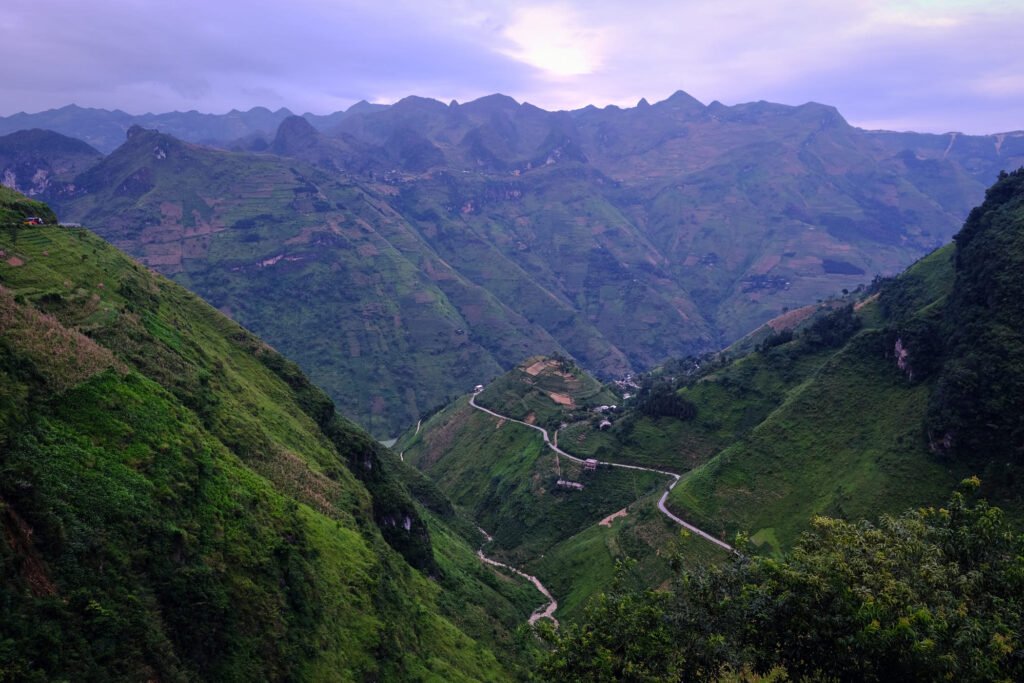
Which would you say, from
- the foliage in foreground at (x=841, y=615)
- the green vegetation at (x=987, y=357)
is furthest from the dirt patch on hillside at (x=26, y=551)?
the green vegetation at (x=987, y=357)

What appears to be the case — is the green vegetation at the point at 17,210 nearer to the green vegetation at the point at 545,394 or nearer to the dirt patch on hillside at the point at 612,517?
the dirt patch on hillside at the point at 612,517

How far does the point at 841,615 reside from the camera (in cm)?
3159

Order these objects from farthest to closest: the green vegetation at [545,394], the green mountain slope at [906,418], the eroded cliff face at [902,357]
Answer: the green vegetation at [545,394] → the eroded cliff face at [902,357] → the green mountain slope at [906,418]

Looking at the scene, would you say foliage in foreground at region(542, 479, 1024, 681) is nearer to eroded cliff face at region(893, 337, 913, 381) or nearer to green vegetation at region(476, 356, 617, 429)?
eroded cliff face at region(893, 337, 913, 381)

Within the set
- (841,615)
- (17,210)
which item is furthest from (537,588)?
(17,210)

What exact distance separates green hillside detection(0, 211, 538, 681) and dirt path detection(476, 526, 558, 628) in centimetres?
1495

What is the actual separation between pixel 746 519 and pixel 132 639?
84.9 metres

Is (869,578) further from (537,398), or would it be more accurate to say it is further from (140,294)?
(537,398)

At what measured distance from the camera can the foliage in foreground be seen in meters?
28.0

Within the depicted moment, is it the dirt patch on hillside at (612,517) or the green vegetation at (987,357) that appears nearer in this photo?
the green vegetation at (987,357)

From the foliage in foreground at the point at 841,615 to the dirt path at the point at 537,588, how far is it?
49808 millimetres

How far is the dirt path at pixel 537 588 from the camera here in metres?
90.8

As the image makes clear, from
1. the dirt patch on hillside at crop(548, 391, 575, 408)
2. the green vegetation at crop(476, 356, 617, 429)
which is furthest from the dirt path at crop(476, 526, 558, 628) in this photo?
the dirt patch on hillside at crop(548, 391, 575, 408)

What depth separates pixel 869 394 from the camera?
330ft
